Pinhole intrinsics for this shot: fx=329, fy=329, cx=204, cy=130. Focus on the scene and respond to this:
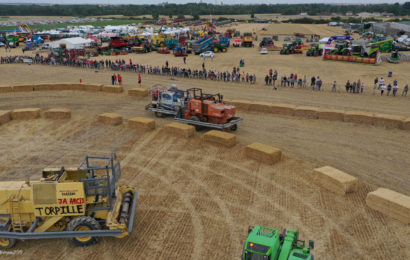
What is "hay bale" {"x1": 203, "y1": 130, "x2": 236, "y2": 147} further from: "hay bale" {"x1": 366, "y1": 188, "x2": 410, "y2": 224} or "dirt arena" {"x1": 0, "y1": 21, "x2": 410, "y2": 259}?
"hay bale" {"x1": 366, "y1": 188, "x2": 410, "y2": 224}

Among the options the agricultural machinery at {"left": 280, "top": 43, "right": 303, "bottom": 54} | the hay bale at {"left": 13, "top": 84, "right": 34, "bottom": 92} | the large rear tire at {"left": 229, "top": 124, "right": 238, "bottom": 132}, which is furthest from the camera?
the agricultural machinery at {"left": 280, "top": 43, "right": 303, "bottom": 54}

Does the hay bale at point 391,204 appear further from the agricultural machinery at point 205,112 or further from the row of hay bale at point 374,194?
the agricultural machinery at point 205,112

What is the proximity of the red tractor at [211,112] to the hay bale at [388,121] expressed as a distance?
325 inches

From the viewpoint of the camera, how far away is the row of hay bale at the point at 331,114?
1923cm

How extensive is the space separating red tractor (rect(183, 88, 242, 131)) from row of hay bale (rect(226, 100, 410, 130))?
3.95m

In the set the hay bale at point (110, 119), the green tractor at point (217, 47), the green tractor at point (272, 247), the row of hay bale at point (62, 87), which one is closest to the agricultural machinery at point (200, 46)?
the green tractor at point (217, 47)

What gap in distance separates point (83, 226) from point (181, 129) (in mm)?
9249

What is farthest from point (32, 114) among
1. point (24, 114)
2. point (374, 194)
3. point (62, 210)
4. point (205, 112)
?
point (374, 194)

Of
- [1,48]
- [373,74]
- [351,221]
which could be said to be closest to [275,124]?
[351,221]

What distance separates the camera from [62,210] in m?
9.39

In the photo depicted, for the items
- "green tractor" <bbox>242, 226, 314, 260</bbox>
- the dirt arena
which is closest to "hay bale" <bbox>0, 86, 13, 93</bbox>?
the dirt arena

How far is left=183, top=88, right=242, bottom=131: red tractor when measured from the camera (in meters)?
18.7

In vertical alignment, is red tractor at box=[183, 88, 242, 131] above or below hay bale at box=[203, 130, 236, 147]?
above

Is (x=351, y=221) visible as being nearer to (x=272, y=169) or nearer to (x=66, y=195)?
(x=272, y=169)
